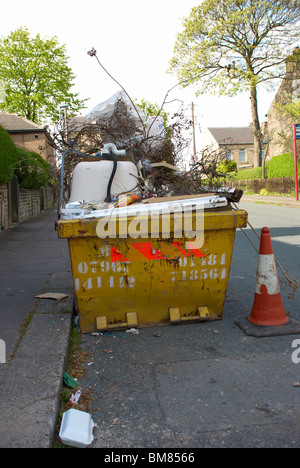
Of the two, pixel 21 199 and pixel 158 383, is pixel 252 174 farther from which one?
pixel 158 383

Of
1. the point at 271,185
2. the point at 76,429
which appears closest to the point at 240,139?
the point at 271,185

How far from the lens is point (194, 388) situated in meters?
2.94

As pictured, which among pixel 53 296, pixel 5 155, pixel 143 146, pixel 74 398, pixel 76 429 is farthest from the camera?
pixel 5 155

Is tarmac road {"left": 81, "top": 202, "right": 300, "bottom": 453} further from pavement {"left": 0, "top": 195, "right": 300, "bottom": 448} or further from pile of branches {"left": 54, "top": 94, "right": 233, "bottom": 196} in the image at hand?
pile of branches {"left": 54, "top": 94, "right": 233, "bottom": 196}

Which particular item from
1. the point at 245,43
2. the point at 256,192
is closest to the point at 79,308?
the point at 256,192

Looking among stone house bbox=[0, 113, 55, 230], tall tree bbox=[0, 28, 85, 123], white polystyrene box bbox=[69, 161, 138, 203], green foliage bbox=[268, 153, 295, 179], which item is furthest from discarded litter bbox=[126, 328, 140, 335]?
tall tree bbox=[0, 28, 85, 123]

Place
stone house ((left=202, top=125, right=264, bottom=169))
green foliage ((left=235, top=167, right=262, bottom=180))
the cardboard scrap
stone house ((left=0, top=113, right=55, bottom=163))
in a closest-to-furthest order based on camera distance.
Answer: the cardboard scrap, green foliage ((left=235, top=167, right=262, bottom=180)), stone house ((left=0, top=113, right=55, bottom=163)), stone house ((left=202, top=125, right=264, bottom=169))

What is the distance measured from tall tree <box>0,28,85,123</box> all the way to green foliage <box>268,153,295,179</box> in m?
21.2

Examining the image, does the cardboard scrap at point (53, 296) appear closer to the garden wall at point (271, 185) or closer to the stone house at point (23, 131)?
the garden wall at point (271, 185)

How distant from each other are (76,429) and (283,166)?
30.3 meters

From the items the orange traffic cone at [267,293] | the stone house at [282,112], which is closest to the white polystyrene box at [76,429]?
the orange traffic cone at [267,293]

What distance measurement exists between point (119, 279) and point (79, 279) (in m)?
0.37

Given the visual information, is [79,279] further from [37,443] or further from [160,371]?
[37,443]

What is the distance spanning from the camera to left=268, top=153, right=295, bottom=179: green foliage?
28.9 meters
